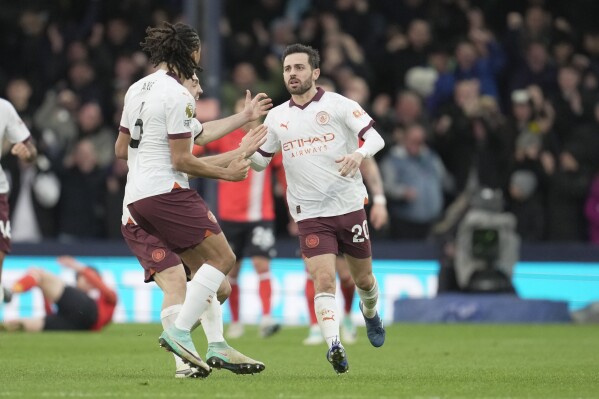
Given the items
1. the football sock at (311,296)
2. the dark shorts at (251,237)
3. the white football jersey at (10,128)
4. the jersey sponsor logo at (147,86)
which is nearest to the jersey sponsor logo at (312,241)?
the jersey sponsor logo at (147,86)

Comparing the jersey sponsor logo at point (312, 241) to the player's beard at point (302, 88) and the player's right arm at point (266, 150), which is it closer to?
the player's right arm at point (266, 150)

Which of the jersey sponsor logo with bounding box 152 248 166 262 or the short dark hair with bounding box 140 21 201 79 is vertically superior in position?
the short dark hair with bounding box 140 21 201 79

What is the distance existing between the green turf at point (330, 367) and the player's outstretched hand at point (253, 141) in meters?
1.65

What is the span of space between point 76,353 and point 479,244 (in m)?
7.16

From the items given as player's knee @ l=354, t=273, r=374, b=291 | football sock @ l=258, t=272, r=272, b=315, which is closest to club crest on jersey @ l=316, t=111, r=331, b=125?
player's knee @ l=354, t=273, r=374, b=291

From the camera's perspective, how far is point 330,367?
11.3 m

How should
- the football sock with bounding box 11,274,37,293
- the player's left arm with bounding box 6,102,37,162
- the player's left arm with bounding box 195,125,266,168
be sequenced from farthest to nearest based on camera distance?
1. the football sock with bounding box 11,274,37,293
2. the player's left arm with bounding box 6,102,37,162
3. the player's left arm with bounding box 195,125,266,168

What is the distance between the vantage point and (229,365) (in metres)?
9.73

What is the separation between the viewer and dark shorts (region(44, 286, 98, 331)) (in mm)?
16406

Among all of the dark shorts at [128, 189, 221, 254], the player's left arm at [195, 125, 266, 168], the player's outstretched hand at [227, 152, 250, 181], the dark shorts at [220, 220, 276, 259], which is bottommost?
the dark shorts at [220, 220, 276, 259]

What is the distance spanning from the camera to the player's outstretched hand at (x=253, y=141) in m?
9.90

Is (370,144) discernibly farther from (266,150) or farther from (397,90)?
(397,90)

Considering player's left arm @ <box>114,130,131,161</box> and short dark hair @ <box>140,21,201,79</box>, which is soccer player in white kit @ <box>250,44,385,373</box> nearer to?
short dark hair @ <box>140,21,201,79</box>

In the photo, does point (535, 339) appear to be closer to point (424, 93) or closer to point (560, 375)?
point (560, 375)
